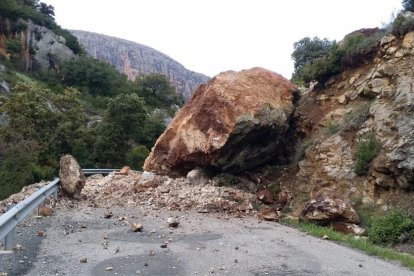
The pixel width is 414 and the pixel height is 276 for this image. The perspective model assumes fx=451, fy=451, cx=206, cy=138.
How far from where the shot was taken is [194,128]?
1555 cm

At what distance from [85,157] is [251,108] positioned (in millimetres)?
22424

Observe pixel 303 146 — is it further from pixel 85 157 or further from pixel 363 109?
pixel 85 157

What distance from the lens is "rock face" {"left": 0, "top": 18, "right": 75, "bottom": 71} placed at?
67.4 meters

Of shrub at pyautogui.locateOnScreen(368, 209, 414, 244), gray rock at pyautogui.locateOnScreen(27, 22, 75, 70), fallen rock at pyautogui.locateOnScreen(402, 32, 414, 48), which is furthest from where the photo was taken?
gray rock at pyautogui.locateOnScreen(27, 22, 75, 70)

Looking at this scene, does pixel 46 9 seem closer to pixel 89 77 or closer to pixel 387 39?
pixel 89 77

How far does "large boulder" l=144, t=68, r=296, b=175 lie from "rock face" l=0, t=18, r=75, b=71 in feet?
190

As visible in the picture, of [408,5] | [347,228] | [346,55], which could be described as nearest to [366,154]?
[347,228]

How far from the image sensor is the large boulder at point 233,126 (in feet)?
47.2

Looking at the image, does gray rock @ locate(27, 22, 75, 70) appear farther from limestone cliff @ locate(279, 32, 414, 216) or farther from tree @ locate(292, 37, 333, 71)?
limestone cliff @ locate(279, 32, 414, 216)

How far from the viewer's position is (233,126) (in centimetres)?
1427

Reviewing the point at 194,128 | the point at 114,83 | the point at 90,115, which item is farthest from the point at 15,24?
the point at 194,128

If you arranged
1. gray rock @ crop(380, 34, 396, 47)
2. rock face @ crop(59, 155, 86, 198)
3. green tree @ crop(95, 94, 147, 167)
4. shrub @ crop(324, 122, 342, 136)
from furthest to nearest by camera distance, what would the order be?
1. green tree @ crop(95, 94, 147, 167)
2. gray rock @ crop(380, 34, 396, 47)
3. shrub @ crop(324, 122, 342, 136)
4. rock face @ crop(59, 155, 86, 198)

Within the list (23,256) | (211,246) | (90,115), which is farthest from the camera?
(90,115)

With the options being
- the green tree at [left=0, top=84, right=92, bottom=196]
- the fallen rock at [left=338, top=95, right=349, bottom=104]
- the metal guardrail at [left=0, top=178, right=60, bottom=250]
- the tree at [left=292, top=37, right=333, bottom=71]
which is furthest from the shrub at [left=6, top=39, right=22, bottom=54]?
the metal guardrail at [left=0, top=178, right=60, bottom=250]
